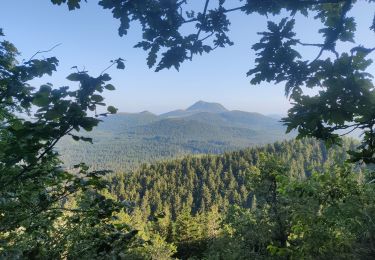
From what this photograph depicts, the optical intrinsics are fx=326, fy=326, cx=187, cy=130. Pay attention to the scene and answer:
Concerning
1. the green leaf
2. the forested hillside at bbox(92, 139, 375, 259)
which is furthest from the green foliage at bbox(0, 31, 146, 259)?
the forested hillside at bbox(92, 139, 375, 259)

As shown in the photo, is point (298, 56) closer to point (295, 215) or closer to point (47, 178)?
point (47, 178)

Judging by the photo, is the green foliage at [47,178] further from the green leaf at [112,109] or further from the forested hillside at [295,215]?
the forested hillside at [295,215]

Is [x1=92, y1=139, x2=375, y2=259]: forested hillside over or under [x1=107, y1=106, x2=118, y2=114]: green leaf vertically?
under

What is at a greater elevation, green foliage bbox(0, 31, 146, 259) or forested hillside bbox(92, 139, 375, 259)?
green foliage bbox(0, 31, 146, 259)

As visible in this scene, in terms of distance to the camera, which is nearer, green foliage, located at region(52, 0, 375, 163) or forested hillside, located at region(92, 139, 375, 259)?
green foliage, located at region(52, 0, 375, 163)

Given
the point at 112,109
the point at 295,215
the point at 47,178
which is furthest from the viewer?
the point at 295,215

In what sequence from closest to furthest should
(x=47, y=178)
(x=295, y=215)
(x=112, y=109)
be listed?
1. (x=112, y=109)
2. (x=47, y=178)
3. (x=295, y=215)

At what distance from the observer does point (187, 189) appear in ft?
611

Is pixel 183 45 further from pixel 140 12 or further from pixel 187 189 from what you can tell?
pixel 187 189

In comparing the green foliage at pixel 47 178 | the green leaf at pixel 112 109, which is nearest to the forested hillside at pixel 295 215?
the green foliage at pixel 47 178

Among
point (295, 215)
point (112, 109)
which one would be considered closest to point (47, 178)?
point (112, 109)

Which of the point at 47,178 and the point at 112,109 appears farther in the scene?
the point at 47,178

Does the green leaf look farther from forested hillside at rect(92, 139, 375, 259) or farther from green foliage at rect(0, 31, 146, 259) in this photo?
forested hillside at rect(92, 139, 375, 259)

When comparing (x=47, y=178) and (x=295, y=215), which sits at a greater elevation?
(x=47, y=178)
